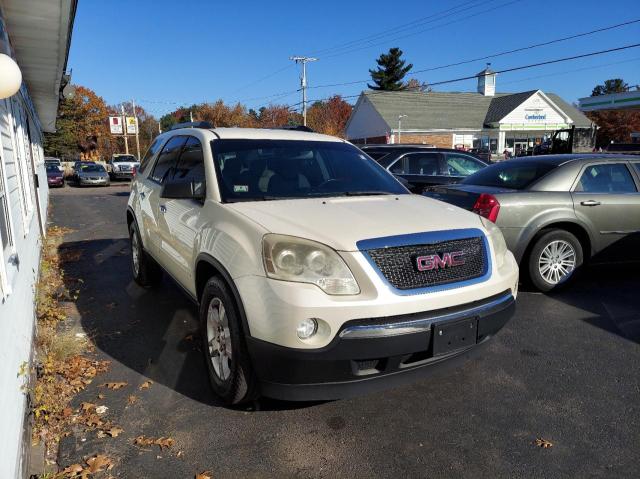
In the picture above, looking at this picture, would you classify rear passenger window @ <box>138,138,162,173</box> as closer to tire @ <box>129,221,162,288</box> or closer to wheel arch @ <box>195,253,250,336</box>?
tire @ <box>129,221,162,288</box>

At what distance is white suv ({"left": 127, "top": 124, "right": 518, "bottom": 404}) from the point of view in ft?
8.28

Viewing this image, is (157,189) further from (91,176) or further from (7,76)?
(91,176)

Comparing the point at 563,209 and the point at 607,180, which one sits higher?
the point at 607,180

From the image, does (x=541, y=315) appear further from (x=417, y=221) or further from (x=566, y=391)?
(x=417, y=221)

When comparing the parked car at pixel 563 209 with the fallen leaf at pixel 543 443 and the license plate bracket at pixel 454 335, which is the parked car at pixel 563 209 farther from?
the fallen leaf at pixel 543 443

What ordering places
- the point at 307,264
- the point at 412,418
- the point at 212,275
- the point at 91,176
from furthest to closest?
the point at 91,176, the point at 212,275, the point at 412,418, the point at 307,264

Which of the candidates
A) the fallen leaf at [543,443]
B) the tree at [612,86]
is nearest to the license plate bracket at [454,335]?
the fallen leaf at [543,443]

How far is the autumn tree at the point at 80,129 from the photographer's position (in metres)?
57.3

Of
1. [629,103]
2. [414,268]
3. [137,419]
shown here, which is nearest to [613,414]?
[414,268]

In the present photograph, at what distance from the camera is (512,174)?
584 centimetres

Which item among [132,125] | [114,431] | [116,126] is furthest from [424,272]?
[116,126]

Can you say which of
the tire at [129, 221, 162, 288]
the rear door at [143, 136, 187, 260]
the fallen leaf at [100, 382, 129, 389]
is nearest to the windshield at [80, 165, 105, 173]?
the tire at [129, 221, 162, 288]

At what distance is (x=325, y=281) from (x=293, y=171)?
60.6 inches

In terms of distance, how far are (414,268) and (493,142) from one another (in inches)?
1752
